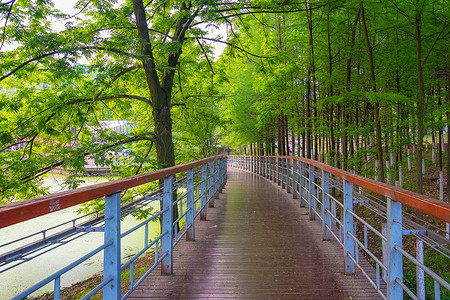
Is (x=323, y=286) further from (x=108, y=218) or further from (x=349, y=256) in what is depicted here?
(x=108, y=218)

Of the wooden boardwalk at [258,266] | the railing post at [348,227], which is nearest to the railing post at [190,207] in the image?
the wooden boardwalk at [258,266]

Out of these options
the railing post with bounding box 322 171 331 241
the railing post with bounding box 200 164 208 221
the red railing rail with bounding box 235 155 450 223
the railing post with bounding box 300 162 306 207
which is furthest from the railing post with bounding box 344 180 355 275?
the railing post with bounding box 300 162 306 207

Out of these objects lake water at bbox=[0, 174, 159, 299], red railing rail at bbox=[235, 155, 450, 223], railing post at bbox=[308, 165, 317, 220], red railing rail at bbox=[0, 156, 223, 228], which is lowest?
lake water at bbox=[0, 174, 159, 299]

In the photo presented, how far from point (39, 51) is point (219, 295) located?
6.09 metres

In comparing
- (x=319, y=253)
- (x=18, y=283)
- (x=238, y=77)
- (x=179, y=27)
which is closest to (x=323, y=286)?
(x=319, y=253)

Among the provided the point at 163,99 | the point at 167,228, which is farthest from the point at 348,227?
the point at 163,99

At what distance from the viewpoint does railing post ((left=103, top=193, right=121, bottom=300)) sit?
1.94 metres

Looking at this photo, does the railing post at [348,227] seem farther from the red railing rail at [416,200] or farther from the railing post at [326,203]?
the railing post at [326,203]

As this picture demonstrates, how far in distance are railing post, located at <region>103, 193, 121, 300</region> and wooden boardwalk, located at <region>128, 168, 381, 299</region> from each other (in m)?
0.87

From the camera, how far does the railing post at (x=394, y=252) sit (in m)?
1.96

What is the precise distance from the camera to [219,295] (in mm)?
2811

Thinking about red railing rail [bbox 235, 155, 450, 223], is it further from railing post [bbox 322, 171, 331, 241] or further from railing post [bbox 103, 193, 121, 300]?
railing post [bbox 103, 193, 121, 300]

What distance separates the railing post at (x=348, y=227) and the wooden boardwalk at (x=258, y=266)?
0.11 metres

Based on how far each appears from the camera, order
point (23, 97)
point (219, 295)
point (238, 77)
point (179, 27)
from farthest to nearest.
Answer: point (238, 77)
point (179, 27)
point (23, 97)
point (219, 295)
